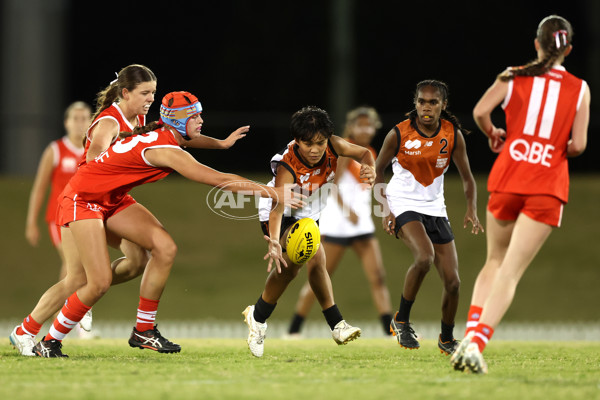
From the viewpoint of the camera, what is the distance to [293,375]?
590 cm

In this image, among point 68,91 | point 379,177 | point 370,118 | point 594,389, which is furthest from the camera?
point 68,91

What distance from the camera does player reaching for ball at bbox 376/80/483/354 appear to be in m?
7.47

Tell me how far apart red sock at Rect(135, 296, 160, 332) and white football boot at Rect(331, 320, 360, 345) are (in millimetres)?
1324

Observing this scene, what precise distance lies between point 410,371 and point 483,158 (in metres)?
11.1

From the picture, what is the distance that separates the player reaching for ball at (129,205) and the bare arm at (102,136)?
0.37 feet

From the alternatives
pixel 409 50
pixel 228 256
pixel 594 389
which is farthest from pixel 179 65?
pixel 594 389

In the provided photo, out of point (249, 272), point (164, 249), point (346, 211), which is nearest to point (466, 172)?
point (164, 249)

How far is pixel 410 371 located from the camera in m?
6.13

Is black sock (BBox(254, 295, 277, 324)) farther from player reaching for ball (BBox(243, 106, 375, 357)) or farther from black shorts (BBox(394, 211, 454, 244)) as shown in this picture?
black shorts (BBox(394, 211, 454, 244))

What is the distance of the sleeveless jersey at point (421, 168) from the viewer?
7551 millimetres

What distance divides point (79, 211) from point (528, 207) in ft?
9.94

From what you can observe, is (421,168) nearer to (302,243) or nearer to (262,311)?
(302,243)

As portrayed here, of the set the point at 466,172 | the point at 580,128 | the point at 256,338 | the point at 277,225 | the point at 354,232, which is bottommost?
the point at 256,338

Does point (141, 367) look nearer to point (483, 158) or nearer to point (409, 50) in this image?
point (483, 158)
